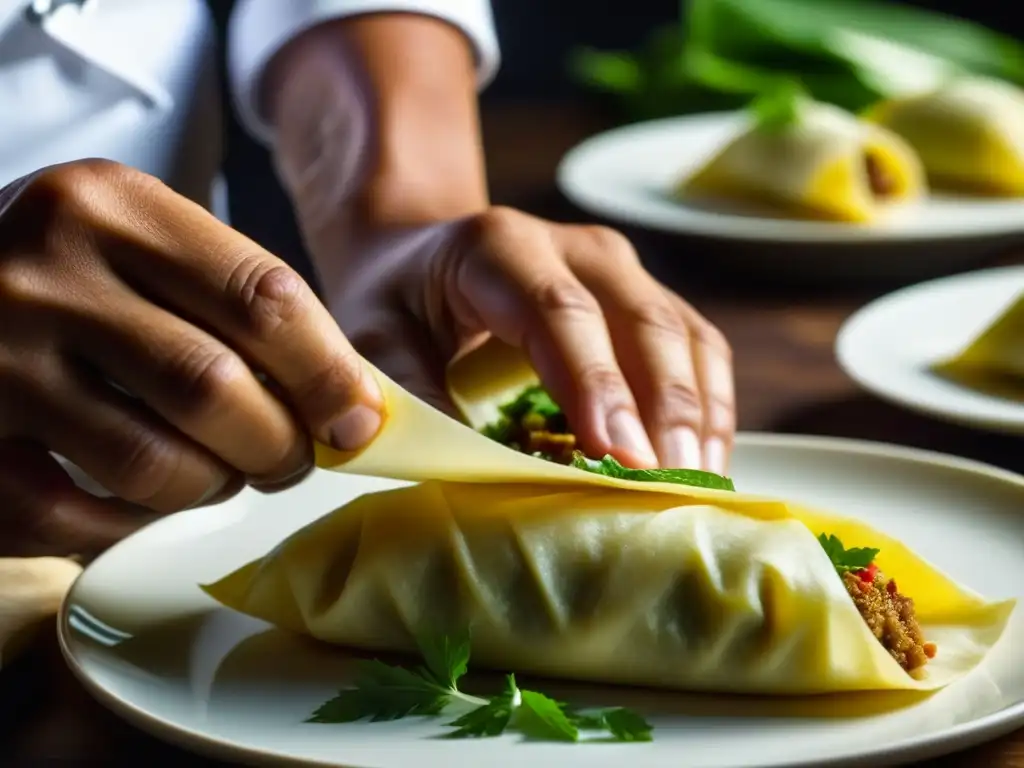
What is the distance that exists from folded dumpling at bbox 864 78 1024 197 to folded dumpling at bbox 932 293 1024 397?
0.90m

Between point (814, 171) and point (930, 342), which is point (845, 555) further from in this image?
point (814, 171)

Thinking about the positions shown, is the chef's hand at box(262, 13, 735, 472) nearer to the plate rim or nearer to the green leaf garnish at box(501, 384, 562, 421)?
the green leaf garnish at box(501, 384, 562, 421)

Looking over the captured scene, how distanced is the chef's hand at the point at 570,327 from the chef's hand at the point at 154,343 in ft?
1.03

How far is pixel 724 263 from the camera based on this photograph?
250cm

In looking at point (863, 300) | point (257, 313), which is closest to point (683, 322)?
point (257, 313)

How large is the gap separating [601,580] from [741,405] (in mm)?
713

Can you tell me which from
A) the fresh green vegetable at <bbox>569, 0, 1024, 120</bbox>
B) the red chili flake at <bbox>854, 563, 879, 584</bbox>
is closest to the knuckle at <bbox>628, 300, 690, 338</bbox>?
the red chili flake at <bbox>854, 563, 879, 584</bbox>

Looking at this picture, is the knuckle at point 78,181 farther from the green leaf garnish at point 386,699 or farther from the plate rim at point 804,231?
the plate rim at point 804,231

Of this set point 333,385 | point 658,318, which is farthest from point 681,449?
point 333,385

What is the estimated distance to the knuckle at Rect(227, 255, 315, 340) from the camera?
3.76ft

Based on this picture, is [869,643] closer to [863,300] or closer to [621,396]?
[621,396]

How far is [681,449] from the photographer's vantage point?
1443 millimetres

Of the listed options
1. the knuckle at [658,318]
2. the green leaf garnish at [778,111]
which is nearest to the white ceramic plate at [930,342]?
the knuckle at [658,318]

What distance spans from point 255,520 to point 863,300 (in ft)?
3.91
